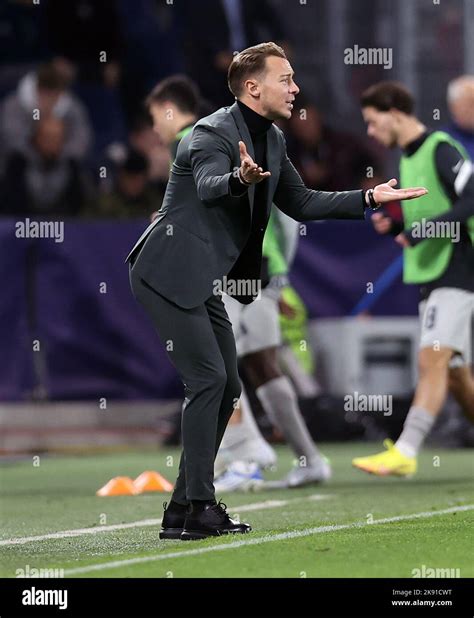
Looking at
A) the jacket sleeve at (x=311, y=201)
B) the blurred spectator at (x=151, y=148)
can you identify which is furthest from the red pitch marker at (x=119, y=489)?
the blurred spectator at (x=151, y=148)

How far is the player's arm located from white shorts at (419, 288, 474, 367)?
385mm

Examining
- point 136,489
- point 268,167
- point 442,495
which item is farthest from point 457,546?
point 136,489

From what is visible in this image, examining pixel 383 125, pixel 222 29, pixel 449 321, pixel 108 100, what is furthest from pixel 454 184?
pixel 108 100

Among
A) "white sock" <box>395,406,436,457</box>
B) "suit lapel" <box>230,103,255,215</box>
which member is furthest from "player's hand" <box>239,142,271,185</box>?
"white sock" <box>395,406,436,457</box>

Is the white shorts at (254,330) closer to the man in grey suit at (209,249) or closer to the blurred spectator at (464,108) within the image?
the man in grey suit at (209,249)

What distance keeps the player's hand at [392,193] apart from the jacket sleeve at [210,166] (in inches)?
23.0

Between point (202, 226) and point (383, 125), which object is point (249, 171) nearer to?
point (202, 226)

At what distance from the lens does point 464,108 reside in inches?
542

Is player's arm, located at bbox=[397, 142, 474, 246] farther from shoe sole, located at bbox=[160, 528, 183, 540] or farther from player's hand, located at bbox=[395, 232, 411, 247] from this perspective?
shoe sole, located at bbox=[160, 528, 183, 540]

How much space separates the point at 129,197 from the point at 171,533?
10.1 m

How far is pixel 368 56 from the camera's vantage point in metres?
17.8

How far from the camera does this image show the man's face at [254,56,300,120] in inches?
267

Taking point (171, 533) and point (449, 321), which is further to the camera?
point (449, 321)

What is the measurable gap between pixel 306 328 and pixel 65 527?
25.6 ft
